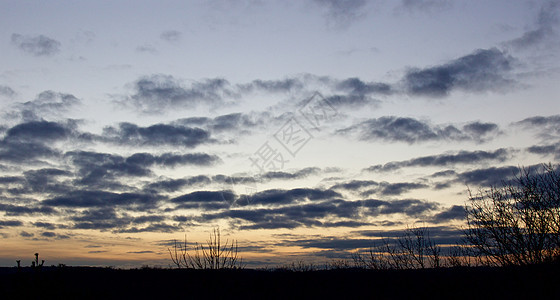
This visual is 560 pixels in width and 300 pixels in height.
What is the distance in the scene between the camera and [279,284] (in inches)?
749

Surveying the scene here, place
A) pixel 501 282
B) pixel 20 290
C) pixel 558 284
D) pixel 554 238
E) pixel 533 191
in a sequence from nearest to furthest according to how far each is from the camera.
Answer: pixel 20 290 < pixel 558 284 < pixel 501 282 < pixel 554 238 < pixel 533 191

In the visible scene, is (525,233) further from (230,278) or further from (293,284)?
(230,278)

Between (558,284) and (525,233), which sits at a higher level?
(525,233)

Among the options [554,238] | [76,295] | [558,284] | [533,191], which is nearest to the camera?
[76,295]

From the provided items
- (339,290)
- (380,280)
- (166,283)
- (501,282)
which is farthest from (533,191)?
(166,283)

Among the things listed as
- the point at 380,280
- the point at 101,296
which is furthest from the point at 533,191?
the point at 101,296

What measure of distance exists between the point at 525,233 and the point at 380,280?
1224cm

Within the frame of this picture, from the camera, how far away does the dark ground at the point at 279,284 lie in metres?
14.7

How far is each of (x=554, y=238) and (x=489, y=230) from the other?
12.2 ft

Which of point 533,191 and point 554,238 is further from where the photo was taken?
point 533,191

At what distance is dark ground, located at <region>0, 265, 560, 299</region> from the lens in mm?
14734

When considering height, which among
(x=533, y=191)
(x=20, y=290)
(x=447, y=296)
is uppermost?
(x=533, y=191)

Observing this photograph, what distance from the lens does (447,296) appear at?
15547 millimetres

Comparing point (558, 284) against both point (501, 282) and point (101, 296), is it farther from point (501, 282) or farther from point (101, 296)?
point (101, 296)
